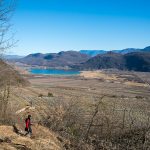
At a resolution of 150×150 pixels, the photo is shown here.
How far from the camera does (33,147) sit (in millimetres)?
10383

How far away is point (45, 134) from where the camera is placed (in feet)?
39.8

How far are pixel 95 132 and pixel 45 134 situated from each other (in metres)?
2.47

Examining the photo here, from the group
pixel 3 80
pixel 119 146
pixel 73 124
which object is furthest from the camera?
pixel 3 80

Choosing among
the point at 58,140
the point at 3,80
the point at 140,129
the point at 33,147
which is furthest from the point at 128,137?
the point at 3,80

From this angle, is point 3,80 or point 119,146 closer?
point 119,146

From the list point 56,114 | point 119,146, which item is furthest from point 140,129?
point 56,114

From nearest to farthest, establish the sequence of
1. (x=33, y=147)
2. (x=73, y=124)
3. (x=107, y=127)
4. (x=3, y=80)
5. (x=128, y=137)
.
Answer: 1. (x=33, y=147)
2. (x=128, y=137)
3. (x=107, y=127)
4. (x=73, y=124)
5. (x=3, y=80)

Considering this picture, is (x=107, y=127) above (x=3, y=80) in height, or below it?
below

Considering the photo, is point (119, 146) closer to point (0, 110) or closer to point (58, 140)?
point (58, 140)

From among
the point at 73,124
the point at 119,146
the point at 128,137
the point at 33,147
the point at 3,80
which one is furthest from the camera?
the point at 3,80

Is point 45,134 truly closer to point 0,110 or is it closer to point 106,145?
point 106,145

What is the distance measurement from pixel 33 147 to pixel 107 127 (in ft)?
12.4

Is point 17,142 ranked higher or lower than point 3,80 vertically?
lower

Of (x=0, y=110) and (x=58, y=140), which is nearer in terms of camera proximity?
(x=58, y=140)
